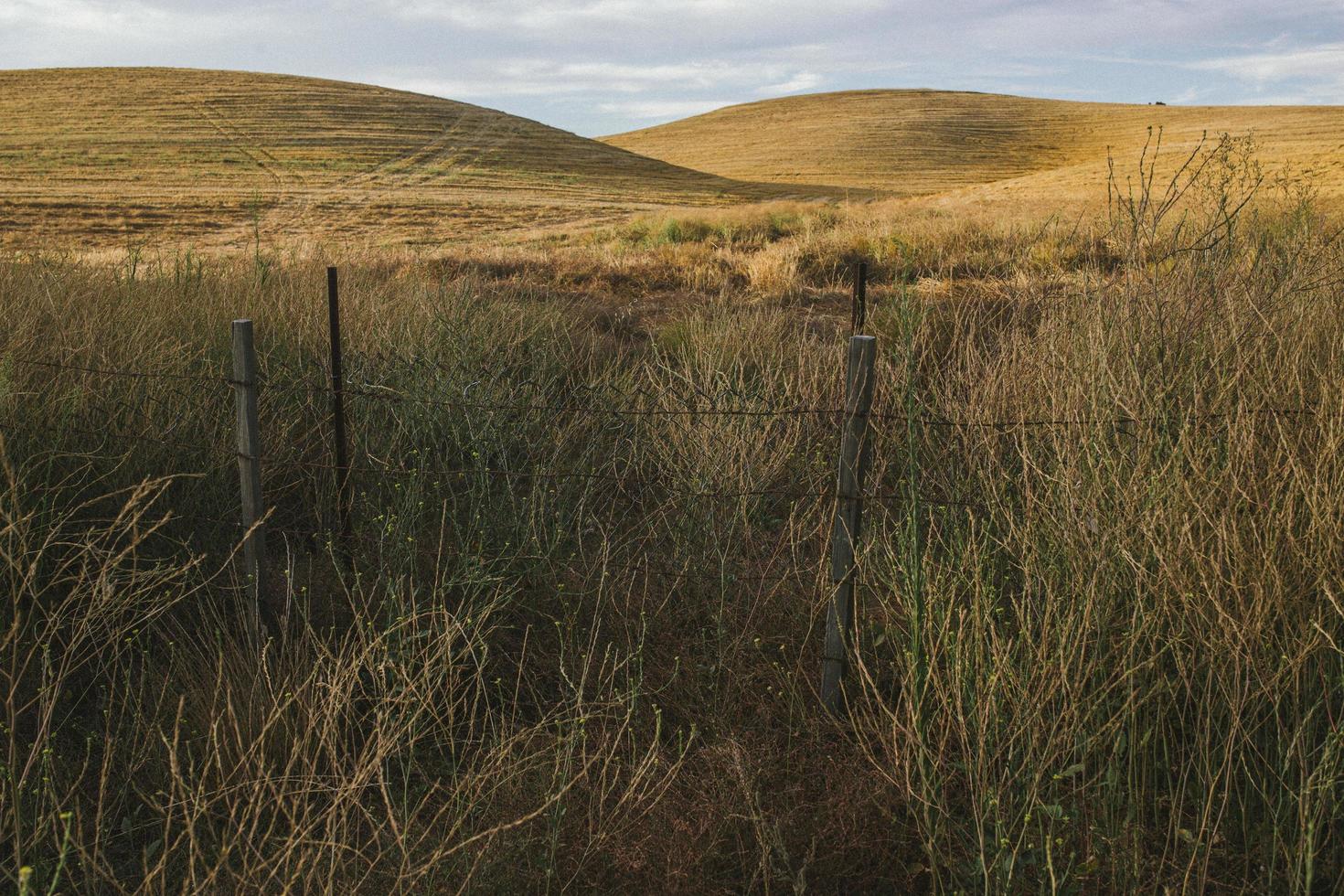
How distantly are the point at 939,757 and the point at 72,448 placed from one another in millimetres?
3554

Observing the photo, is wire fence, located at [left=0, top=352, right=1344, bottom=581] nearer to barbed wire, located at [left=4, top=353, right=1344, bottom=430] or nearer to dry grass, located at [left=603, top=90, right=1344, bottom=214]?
barbed wire, located at [left=4, top=353, right=1344, bottom=430]

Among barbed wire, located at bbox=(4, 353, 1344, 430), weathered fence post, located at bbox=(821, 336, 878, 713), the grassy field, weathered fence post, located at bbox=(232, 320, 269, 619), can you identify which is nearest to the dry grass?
barbed wire, located at bbox=(4, 353, 1344, 430)

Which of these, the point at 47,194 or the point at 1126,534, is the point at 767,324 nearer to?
the point at 1126,534

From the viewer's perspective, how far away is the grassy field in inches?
88.0

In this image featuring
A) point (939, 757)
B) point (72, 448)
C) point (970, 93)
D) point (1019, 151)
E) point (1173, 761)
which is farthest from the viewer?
point (970, 93)

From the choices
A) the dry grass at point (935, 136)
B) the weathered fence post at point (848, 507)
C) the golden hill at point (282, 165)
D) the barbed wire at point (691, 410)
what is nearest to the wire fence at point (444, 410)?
the barbed wire at point (691, 410)

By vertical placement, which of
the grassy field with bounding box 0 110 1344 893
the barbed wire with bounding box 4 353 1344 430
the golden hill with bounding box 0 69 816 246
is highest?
the golden hill with bounding box 0 69 816 246

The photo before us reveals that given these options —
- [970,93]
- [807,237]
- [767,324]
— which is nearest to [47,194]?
[807,237]

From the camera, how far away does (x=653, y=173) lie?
40688mm

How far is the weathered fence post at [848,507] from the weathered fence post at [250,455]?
5.97 ft

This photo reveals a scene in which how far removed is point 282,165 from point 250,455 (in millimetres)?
33635

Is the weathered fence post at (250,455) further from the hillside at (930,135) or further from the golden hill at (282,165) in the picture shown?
the hillside at (930,135)

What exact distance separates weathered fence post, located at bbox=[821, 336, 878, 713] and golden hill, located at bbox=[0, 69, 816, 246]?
15.4 m

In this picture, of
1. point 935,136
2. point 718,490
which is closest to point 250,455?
point 718,490
